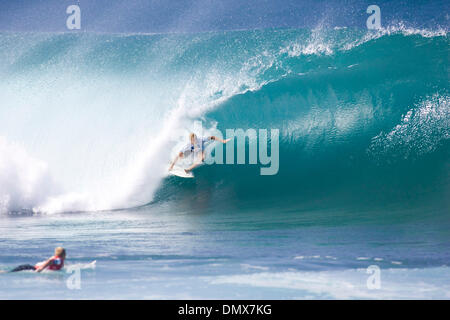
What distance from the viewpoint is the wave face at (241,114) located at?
30.9ft

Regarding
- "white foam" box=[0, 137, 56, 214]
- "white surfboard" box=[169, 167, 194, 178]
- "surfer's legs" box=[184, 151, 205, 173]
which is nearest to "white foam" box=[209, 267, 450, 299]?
"surfer's legs" box=[184, 151, 205, 173]

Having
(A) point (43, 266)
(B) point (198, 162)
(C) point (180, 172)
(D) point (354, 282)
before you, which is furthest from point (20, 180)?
(D) point (354, 282)

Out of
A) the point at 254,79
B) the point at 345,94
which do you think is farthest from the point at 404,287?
the point at 254,79

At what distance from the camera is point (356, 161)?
9.70m

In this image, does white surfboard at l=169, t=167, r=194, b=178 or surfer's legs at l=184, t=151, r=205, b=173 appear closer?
surfer's legs at l=184, t=151, r=205, b=173

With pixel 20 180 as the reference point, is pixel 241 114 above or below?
above

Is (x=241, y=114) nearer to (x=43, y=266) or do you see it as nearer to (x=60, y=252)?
(x=60, y=252)

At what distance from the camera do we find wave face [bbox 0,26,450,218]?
371 inches

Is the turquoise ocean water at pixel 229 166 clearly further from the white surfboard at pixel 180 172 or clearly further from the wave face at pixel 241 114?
the white surfboard at pixel 180 172

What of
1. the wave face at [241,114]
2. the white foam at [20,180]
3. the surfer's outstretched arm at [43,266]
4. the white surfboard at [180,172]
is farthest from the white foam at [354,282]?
the white foam at [20,180]

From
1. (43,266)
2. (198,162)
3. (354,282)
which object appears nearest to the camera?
(354,282)

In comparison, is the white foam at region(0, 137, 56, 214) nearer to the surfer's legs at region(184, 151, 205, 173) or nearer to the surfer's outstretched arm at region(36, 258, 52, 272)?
the surfer's legs at region(184, 151, 205, 173)

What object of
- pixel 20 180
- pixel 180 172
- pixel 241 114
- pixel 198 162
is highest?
pixel 241 114

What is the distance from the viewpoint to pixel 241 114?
10.8 metres
